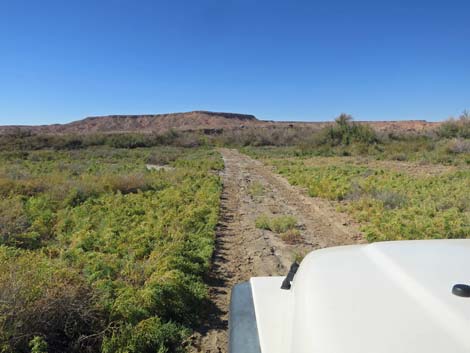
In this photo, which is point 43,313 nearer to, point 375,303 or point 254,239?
point 375,303

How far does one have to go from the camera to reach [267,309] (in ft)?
6.36

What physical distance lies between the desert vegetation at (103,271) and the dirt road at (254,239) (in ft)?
0.82

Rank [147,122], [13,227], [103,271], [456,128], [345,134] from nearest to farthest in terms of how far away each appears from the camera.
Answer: [103,271], [13,227], [456,128], [345,134], [147,122]

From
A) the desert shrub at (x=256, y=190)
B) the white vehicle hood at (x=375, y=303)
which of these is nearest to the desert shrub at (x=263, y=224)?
the desert shrub at (x=256, y=190)

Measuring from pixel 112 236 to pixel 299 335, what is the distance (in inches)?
251

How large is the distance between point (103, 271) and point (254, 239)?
129 inches

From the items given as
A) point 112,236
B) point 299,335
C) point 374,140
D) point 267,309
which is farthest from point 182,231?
point 374,140

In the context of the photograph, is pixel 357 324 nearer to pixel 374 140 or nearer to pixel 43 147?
pixel 374 140

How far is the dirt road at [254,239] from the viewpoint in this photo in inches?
182

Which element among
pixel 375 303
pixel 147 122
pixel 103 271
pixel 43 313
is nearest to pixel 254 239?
pixel 103 271

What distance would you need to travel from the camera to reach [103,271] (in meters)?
5.27

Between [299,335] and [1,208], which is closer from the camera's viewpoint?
[299,335]

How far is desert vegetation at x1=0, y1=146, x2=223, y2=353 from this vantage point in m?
3.66

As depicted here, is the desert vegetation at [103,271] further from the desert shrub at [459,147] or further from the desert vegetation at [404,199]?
the desert shrub at [459,147]
